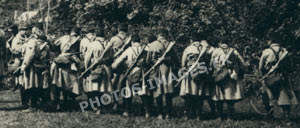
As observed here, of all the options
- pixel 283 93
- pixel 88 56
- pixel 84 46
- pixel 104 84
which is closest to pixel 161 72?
pixel 104 84

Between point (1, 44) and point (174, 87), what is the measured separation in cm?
533

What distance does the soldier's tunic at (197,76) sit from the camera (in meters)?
10.2

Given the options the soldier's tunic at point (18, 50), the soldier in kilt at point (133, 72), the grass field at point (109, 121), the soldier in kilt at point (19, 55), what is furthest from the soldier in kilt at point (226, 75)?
the soldier's tunic at point (18, 50)

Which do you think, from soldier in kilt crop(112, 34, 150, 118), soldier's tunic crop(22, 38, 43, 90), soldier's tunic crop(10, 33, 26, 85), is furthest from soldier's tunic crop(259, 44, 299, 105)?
soldier's tunic crop(10, 33, 26, 85)

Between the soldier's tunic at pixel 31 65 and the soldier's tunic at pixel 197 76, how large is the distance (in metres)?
3.82

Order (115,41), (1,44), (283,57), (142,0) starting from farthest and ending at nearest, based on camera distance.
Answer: (142,0)
(1,44)
(115,41)
(283,57)

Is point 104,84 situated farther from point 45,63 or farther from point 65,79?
point 45,63

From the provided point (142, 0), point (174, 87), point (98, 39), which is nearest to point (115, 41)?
point (98, 39)

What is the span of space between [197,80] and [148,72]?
1.25m

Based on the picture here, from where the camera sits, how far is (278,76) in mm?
9906

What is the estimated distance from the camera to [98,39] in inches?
432

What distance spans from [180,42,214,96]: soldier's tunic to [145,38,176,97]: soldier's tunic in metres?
0.36

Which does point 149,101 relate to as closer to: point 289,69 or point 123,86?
point 123,86

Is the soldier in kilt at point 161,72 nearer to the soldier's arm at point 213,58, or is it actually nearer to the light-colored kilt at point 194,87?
the light-colored kilt at point 194,87
